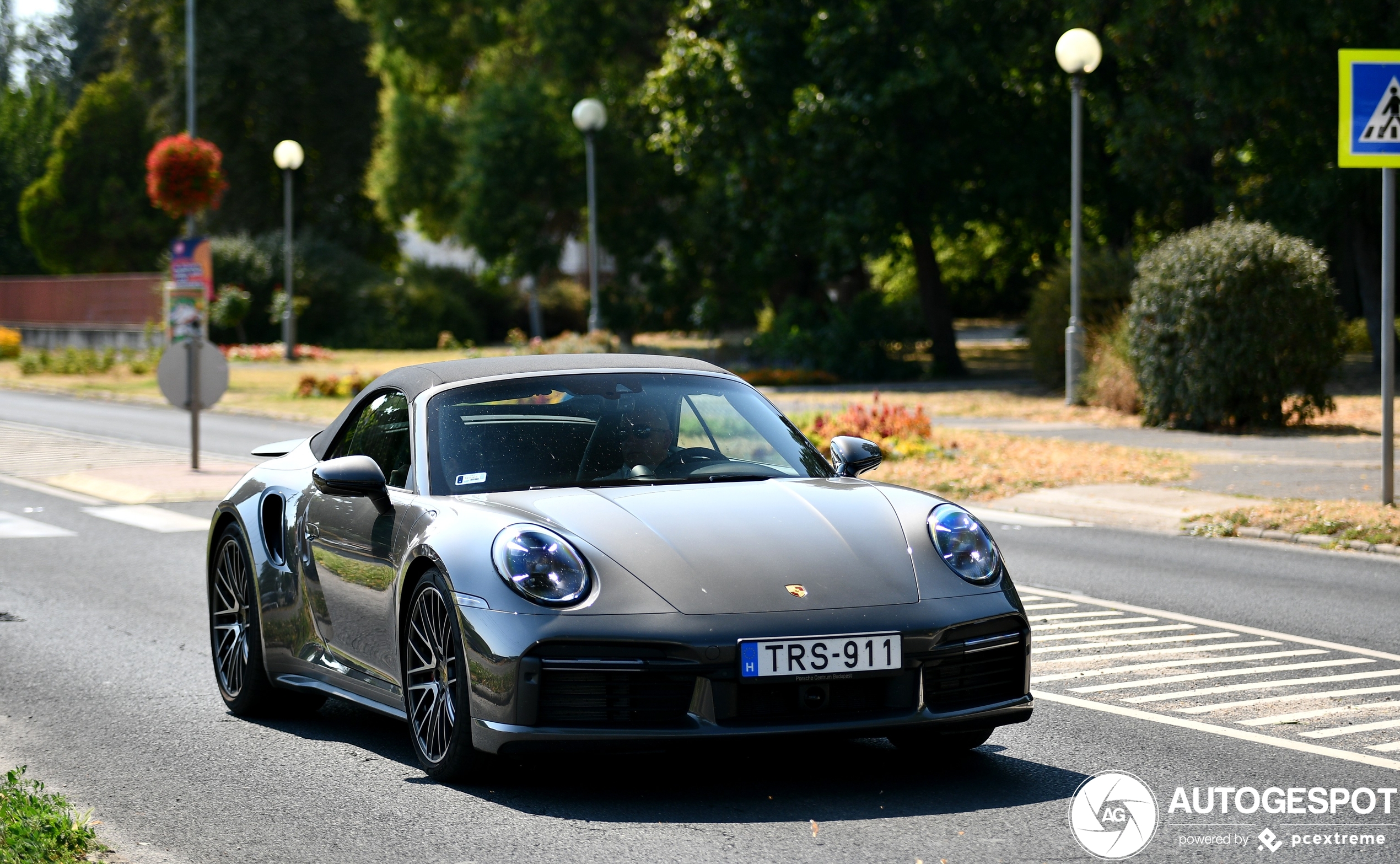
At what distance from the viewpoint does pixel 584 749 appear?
5.33 m

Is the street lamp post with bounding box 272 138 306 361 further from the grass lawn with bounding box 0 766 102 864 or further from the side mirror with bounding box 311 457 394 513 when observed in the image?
the grass lawn with bounding box 0 766 102 864

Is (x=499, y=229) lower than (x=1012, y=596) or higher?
higher

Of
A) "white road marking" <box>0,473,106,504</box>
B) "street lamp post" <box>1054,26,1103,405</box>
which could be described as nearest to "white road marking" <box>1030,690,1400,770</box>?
"white road marking" <box>0,473,106,504</box>

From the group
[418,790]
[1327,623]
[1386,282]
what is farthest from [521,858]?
[1386,282]

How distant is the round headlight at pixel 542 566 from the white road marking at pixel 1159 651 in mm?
3381

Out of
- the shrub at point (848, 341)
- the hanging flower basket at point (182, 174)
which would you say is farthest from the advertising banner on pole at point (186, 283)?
the shrub at point (848, 341)

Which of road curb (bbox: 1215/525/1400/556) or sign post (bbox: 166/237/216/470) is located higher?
sign post (bbox: 166/237/216/470)

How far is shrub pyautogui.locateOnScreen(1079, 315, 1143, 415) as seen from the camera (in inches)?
890

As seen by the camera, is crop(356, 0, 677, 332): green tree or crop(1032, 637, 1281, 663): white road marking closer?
crop(1032, 637, 1281, 663): white road marking

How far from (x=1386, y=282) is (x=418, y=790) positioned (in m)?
9.83

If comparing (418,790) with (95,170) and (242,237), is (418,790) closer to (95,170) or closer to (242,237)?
(242,237)

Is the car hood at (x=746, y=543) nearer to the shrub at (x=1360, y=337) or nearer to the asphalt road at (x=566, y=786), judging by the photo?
the asphalt road at (x=566, y=786)

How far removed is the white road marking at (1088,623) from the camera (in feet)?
29.8

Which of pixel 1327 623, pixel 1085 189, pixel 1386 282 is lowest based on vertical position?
pixel 1327 623
